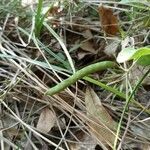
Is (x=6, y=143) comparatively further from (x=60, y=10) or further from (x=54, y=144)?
(x=60, y=10)

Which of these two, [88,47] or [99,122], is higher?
[88,47]

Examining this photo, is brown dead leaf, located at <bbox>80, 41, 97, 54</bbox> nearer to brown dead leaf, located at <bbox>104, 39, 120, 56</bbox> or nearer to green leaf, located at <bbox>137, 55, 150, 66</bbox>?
brown dead leaf, located at <bbox>104, 39, 120, 56</bbox>

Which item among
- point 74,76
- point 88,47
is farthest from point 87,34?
point 74,76

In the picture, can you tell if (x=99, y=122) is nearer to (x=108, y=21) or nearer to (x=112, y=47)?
(x=112, y=47)

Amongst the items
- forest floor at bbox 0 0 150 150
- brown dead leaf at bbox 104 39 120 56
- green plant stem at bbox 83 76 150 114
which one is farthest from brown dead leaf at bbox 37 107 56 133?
brown dead leaf at bbox 104 39 120 56

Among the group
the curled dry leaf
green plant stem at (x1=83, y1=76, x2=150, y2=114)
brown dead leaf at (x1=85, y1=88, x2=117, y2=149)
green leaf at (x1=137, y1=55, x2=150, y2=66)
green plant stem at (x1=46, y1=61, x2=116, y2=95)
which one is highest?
the curled dry leaf

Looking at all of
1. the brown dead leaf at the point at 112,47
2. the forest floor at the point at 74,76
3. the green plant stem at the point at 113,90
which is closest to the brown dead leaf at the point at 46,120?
the forest floor at the point at 74,76
